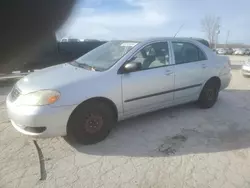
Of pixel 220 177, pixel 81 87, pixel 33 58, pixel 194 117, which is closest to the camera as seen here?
pixel 220 177

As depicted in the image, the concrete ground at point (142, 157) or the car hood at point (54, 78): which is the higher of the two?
the car hood at point (54, 78)

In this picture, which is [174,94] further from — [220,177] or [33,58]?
[33,58]

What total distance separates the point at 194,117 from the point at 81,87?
7.92 ft

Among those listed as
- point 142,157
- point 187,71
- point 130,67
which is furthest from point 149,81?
point 142,157

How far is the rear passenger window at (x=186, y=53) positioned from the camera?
4.33 m

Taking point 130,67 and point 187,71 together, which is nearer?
point 130,67

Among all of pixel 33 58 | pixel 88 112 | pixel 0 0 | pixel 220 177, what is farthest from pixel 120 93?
pixel 0 0

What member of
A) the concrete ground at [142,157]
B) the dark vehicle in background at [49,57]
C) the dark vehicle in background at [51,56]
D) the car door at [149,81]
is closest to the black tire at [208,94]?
the concrete ground at [142,157]

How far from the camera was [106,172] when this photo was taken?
2793 mm

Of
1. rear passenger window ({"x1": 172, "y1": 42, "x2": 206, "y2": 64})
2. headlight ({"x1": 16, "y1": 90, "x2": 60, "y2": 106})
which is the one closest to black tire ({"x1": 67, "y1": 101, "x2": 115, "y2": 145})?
headlight ({"x1": 16, "y1": 90, "x2": 60, "y2": 106})

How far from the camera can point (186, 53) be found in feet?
14.8

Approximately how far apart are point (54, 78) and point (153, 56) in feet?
5.52

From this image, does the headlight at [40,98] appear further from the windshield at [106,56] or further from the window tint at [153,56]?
the window tint at [153,56]

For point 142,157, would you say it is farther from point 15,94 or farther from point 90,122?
point 15,94
